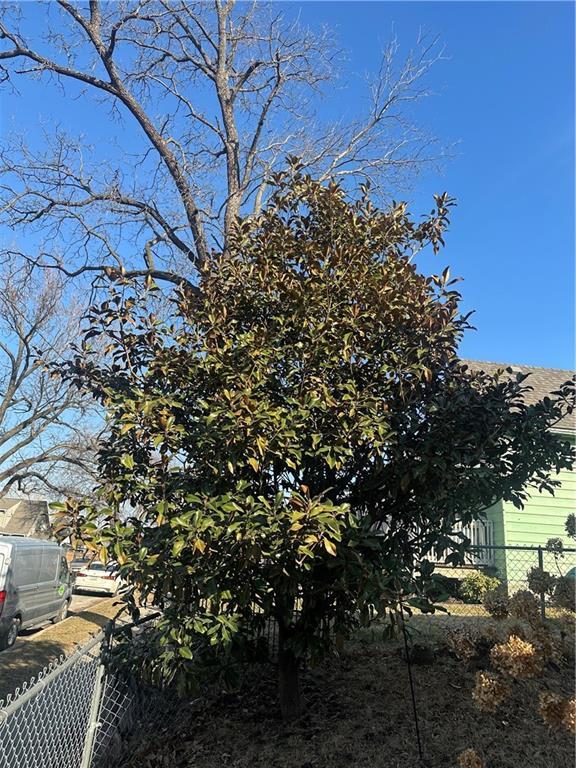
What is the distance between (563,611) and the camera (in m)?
5.45

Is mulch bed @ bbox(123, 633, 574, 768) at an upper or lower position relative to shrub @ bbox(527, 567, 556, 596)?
lower

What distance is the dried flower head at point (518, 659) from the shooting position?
3375 millimetres

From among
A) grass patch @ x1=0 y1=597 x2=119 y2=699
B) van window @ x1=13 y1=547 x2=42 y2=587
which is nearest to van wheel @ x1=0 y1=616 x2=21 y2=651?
grass patch @ x1=0 y1=597 x2=119 y2=699

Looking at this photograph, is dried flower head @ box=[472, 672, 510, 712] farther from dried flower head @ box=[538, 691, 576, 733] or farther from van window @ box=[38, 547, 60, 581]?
van window @ box=[38, 547, 60, 581]

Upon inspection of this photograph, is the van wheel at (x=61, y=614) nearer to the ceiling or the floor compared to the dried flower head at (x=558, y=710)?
nearer to the floor

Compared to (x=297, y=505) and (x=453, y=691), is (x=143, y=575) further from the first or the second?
(x=453, y=691)

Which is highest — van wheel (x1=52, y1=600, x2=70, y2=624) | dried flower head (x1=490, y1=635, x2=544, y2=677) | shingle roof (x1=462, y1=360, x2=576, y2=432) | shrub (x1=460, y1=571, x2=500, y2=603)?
shingle roof (x1=462, y1=360, x2=576, y2=432)

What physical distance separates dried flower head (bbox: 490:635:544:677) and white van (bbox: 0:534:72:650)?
9183 millimetres

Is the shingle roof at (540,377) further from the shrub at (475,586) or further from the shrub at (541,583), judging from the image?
the shrub at (541,583)

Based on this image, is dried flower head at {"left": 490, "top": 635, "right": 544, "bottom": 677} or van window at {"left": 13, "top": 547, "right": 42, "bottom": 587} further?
van window at {"left": 13, "top": 547, "right": 42, "bottom": 587}

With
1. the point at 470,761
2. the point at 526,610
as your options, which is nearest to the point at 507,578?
the point at 526,610

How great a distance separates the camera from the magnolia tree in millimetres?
3141

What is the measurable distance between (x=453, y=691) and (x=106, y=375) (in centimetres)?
373

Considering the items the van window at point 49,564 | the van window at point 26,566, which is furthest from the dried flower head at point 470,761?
the van window at point 49,564
